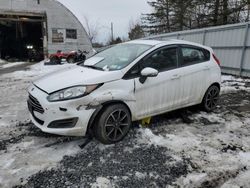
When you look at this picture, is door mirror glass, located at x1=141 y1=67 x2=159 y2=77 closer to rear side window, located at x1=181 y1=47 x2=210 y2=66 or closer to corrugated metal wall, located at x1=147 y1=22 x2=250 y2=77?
rear side window, located at x1=181 y1=47 x2=210 y2=66

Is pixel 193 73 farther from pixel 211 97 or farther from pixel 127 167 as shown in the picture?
pixel 127 167

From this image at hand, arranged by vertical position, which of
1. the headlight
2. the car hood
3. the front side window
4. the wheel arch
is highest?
the front side window

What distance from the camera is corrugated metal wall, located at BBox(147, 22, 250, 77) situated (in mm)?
9836

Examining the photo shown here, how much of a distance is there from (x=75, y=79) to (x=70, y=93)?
0.30m

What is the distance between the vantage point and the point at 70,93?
11.1ft

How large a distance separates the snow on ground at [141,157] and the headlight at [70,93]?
83 centimetres

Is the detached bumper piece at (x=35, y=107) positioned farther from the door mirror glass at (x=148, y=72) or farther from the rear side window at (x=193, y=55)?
the rear side window at (x=193, y=55)

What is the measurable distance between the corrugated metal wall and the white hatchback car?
5942 millimetres

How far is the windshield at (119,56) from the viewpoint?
3.98 meters

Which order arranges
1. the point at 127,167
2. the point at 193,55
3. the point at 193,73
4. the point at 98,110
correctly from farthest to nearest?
1. the point at 193,55
2. the point at 193,73
3. the point at 98,110
4. the point at 127,167

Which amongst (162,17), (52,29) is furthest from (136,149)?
(162,17)

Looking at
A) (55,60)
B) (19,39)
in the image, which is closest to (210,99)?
(55,60)

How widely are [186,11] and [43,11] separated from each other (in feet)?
47.4

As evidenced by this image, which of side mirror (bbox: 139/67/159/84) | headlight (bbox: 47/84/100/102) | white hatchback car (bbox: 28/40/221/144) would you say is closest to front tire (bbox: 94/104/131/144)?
white hatchback car (bbox: 28/40/221/144)
